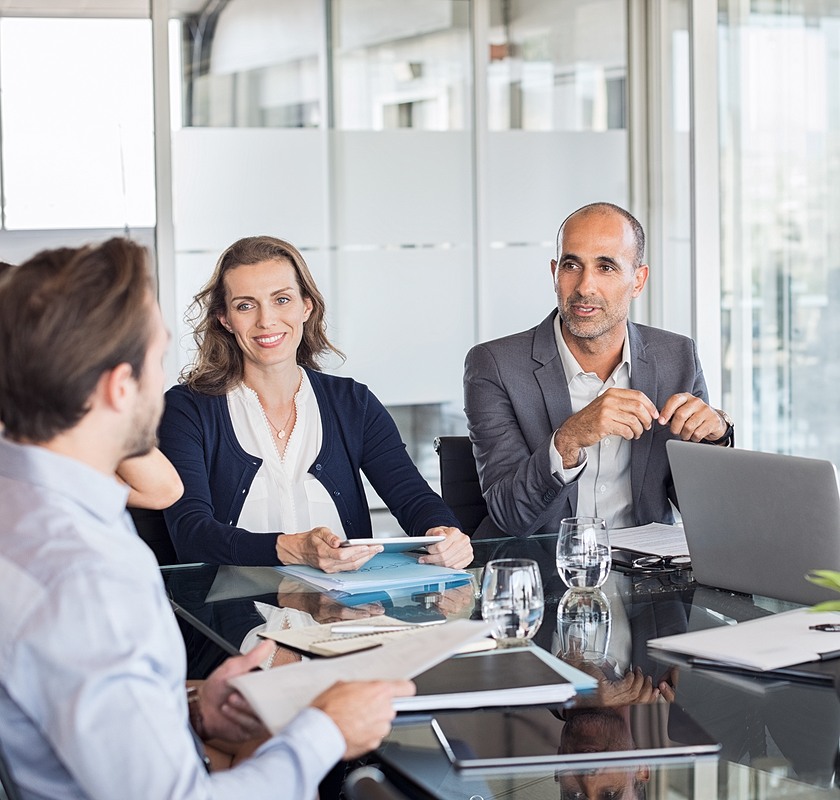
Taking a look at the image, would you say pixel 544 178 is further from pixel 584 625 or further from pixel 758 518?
pixel 584 625

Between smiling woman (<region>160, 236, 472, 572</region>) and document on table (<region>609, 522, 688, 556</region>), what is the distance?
1.25 ft

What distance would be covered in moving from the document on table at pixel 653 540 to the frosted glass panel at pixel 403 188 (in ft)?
8.57

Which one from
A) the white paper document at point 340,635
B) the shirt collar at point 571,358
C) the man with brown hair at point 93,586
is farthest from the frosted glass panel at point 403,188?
the man with brown hair at point 93,586

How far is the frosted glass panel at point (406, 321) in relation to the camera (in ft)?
16.2

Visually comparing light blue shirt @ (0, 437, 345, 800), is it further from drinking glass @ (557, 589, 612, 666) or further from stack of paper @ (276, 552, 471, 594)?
stack of paper @ (276, 552, 471, 594)

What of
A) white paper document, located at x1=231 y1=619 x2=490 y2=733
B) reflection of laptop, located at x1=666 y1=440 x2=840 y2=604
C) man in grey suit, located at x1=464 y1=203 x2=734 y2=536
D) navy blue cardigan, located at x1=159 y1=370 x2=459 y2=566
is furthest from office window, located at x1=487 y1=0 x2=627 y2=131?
white paper document, located at x1=231 y1=619 x2=490 y2=733

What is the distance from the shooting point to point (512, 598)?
5.20ft

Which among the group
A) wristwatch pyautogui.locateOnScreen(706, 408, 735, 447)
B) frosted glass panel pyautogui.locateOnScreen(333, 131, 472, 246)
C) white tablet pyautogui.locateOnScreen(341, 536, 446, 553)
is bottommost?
white tablet pyautogui.locateOnScreen(341, 536, 446, 553)

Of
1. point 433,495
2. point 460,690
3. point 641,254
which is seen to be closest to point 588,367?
point 641,254

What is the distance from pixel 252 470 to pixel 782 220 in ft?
10.0

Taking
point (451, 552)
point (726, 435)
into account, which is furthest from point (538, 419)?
point (451, 552)

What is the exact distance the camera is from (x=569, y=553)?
1848 millimetres

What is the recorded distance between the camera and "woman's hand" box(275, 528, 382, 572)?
6.84 ft

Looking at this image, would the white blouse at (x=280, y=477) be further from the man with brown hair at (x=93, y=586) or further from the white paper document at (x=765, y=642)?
the man with brown hair at (x=93, y=586)
